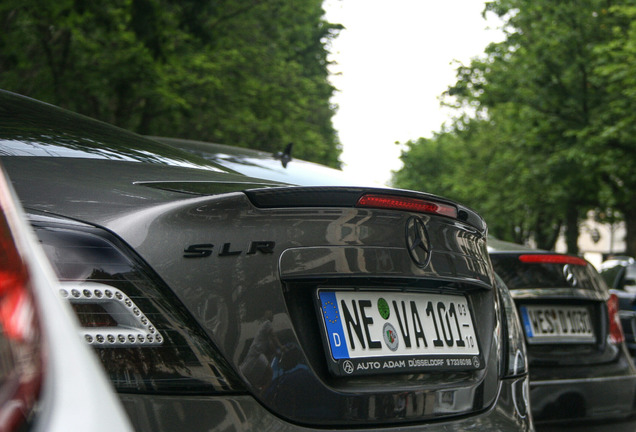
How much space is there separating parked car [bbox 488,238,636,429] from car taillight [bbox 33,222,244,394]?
9.93 ft

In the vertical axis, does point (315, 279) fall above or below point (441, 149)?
above

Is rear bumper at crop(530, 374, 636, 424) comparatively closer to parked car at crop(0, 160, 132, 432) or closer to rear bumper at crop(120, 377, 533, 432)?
rear bumper at crop(120, 377, 533, 432)

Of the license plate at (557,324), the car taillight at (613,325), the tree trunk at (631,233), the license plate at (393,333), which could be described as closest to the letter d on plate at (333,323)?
the license plate at (393,333)

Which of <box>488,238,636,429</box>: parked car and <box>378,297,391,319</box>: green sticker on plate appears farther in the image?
<box>488,238,636,429</box>: parked car

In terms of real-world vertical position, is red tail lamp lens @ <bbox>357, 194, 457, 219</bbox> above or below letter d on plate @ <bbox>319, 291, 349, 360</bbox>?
above

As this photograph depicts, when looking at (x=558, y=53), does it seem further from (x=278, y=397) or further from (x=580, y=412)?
(x=278, y=397)

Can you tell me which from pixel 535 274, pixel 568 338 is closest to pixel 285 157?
pixel 535 274

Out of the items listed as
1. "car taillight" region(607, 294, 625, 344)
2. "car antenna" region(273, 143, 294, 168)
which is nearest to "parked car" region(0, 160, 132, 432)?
"car antenna" region(273, 143, 294, 168)

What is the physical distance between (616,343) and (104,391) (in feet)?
15.0

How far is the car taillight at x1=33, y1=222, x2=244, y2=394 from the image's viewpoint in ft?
6.20

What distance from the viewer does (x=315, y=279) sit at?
223 centimetres

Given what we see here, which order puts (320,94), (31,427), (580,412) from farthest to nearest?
(320,94)
(580,412)
(31,427)

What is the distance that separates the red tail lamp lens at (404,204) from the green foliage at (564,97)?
19.1m

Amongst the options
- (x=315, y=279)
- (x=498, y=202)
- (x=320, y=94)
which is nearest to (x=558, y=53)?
(x=320, y=94)
